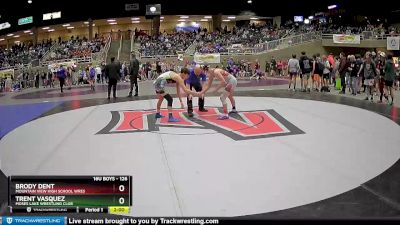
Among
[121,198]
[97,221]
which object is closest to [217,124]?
[121,198]

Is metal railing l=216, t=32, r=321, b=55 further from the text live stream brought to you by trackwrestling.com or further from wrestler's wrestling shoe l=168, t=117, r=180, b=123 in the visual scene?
the text live stream brought to you by trackwrestling.com

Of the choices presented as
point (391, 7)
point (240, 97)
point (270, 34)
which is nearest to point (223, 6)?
point (270, 34)

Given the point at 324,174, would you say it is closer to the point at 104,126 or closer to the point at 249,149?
the point at 249,149

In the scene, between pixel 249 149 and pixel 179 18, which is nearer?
pixel 249 149

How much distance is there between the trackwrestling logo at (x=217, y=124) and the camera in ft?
25.6

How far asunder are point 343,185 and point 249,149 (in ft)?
6.55

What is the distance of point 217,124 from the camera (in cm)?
873

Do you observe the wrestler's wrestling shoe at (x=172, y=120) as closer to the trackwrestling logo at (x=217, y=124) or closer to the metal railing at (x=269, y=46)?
the trackwrestling logo at (x=217, y=124)

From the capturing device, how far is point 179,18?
4775 centimetres
